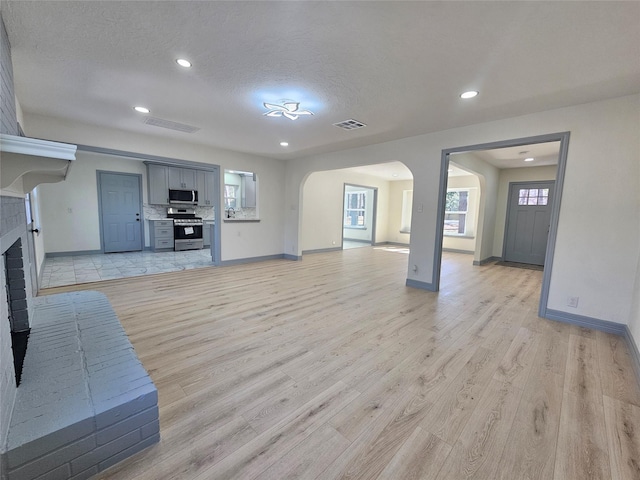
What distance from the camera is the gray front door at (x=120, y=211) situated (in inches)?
266

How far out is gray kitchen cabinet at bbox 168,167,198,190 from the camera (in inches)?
288

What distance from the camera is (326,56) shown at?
7.01 feet

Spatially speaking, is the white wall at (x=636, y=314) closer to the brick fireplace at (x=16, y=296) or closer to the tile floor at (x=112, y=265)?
the brick fireplace at (x=16, y=296)

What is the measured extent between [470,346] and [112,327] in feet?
9.94

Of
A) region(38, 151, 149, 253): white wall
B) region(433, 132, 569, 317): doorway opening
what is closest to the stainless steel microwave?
region(38, 151, 149, 253): white wall

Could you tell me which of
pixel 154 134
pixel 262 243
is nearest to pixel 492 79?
pixel 154 134

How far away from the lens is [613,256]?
9.23 feet

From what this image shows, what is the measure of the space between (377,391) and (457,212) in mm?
7703

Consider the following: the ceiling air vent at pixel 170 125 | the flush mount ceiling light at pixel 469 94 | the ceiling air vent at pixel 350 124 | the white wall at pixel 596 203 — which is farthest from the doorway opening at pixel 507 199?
the ceiling air vent at pixel 170 125

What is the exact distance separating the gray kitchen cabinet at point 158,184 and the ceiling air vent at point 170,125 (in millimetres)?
3527

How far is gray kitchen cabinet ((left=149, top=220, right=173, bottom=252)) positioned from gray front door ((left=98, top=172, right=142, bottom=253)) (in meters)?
0.32

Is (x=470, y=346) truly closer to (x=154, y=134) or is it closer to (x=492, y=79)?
(x=492, y=79)

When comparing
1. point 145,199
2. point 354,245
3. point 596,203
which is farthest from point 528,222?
point 145,199

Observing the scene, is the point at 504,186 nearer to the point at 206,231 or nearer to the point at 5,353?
the point at 206,231
